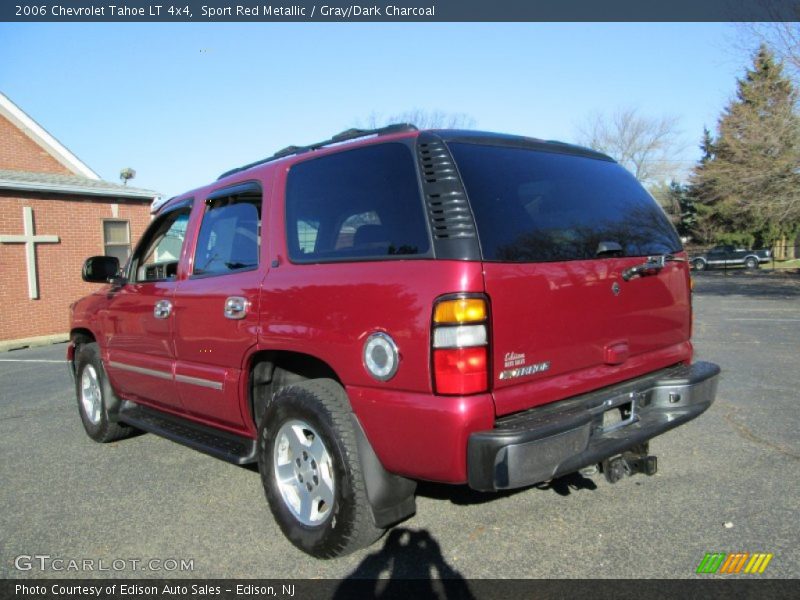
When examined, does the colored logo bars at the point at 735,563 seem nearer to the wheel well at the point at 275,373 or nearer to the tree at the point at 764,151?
the wheel well at the point at 275,373

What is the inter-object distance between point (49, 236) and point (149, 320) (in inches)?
468

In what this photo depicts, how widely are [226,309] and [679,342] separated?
2.60m

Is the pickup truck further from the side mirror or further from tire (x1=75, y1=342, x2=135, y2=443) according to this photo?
the side mirror

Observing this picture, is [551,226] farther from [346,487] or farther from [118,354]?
[118,354]

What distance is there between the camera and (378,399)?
2602mm

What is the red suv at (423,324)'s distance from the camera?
2.44m

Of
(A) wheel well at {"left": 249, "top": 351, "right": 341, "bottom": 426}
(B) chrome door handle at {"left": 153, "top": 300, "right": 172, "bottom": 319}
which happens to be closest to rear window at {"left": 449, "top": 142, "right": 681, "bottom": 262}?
(A) wheel well at {"left": 249, "top": 351, "right": 341, "bottom": 426}

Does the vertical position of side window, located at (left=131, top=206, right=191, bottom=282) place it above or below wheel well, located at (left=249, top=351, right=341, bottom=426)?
above

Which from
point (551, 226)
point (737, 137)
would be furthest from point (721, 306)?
point (551, 226)

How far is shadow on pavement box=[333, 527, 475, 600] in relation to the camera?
8.67 feet

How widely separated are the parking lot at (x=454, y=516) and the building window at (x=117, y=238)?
11.4m

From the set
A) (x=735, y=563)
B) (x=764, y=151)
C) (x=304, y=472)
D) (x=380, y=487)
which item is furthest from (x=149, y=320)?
(x=764, y=151)

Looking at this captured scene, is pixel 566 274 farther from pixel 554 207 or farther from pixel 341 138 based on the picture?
pixel 341 138

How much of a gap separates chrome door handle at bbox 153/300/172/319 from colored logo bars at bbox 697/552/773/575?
333 centimetres
